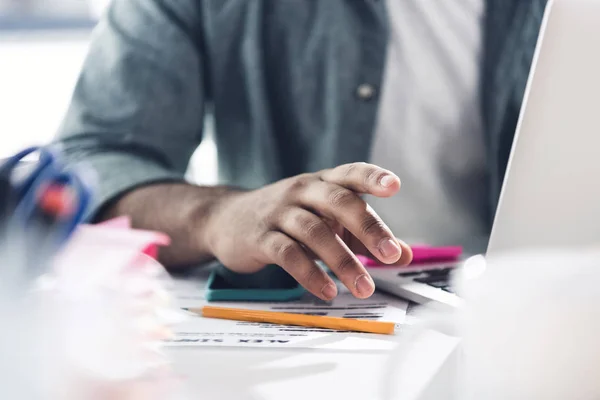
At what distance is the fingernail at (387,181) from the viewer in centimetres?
47

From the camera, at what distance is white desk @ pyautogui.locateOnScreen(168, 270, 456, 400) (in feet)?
1.16

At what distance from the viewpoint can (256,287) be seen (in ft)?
1.84

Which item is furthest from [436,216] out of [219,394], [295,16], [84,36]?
[84,36]

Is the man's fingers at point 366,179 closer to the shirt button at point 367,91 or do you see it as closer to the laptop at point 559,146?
the laptop at point 559,146

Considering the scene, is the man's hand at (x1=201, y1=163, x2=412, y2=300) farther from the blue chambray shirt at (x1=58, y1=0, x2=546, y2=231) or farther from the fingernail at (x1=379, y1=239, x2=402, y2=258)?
the blue chambray shirt at (x1=58, y1=0, x2=546, y2=231)

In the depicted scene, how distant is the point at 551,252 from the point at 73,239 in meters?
0.24

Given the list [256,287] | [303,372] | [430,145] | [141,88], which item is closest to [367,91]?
[430,145]

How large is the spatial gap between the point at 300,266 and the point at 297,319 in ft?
0.15

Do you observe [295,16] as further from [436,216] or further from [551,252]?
[551,252]

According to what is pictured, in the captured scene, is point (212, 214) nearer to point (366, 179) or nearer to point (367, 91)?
point (366, 179)

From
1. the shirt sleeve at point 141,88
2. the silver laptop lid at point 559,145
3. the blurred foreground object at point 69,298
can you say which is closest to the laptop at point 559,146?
the silver laptop lid at point 559,145

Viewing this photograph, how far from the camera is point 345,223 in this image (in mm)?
497

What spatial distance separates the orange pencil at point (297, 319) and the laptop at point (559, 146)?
0.31 feet

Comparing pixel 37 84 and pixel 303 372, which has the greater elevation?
pixel 303 372
